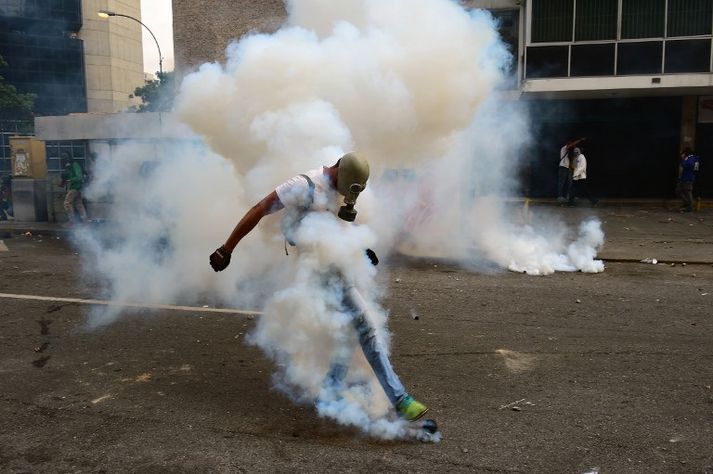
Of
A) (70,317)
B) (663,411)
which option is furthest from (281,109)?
(663,411)

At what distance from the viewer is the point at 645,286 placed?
671 cm

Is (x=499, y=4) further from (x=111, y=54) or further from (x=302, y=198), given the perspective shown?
(x=111, y=54)

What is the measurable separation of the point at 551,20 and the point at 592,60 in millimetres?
1453

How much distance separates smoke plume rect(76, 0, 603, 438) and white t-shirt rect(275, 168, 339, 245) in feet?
0.26

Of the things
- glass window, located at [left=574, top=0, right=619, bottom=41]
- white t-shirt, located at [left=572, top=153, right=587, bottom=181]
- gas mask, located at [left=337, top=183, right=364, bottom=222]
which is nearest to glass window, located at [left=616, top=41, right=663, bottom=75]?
glass window, located at [left=574, top=0, right=619, bottom=41]

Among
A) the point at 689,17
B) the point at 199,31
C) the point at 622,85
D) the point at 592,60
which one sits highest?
the point at 199,31

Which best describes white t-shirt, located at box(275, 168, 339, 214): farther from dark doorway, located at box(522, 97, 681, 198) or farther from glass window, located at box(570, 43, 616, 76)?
dark doorway, located at box(522, 97, 681, 198)

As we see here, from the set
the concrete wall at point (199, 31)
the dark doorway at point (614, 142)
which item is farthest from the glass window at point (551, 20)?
the concrete wall at point (199, 31)

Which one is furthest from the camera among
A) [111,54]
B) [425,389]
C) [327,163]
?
[111,54]

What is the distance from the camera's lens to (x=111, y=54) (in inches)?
953

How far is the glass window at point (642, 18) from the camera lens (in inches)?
581

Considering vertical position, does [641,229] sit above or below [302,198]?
below

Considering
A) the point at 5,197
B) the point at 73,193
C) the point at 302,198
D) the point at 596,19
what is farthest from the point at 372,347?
the point at 596,19

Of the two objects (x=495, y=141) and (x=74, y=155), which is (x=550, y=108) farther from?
(x=74, y=155)
